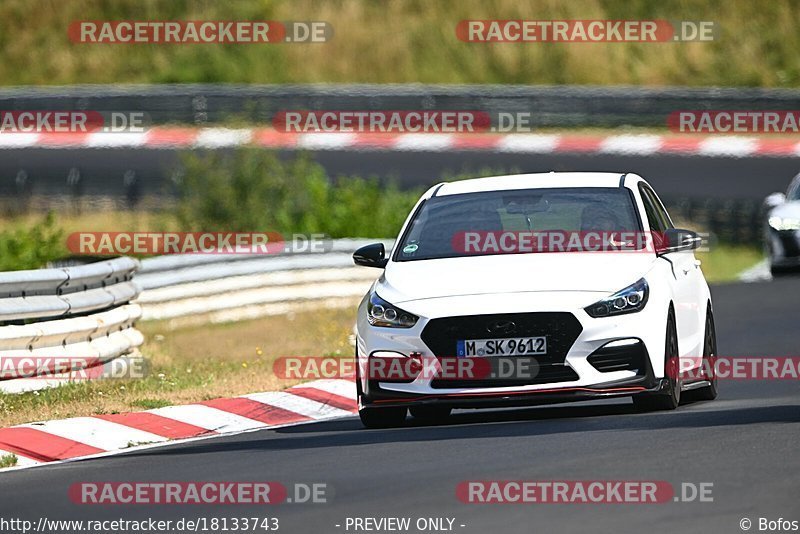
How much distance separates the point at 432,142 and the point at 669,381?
1983 cm

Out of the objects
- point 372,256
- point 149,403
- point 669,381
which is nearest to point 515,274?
point 669,381

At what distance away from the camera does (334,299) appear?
21594 millimetres

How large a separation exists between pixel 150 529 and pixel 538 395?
3137mm

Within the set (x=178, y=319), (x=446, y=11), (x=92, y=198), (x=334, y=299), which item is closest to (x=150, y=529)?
(x=178, y=319)

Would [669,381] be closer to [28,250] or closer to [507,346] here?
[507,346]

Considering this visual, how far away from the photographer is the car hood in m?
10.8

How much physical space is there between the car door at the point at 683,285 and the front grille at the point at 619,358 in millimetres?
→ 701

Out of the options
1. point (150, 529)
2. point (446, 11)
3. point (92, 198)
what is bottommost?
point (150, 529)

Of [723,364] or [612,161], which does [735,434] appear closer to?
[723,364]

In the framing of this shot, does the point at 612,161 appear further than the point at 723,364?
Yes

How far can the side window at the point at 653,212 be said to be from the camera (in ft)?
39.5
